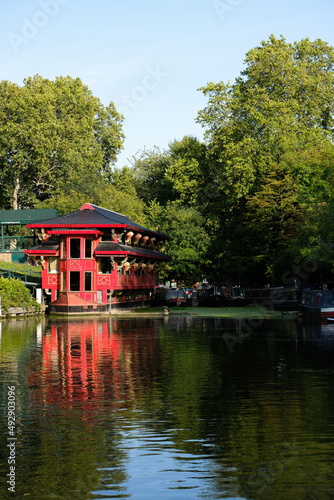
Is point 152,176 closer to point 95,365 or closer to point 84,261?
point 84,261

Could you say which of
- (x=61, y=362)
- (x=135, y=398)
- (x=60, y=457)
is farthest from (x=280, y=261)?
(x=60, y=457)

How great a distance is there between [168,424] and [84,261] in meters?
50.5

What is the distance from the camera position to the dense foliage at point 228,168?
72.4 m

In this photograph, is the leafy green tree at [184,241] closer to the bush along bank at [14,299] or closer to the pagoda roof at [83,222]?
the pagoda roof at [83,222]

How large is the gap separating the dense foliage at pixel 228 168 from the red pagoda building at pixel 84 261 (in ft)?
49.7

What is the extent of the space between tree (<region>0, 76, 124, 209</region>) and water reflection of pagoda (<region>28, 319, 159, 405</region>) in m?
64.6

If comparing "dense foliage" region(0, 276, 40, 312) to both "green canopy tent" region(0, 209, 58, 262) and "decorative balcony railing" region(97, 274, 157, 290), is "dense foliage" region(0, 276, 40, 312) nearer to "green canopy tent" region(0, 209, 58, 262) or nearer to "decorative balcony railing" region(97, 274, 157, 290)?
"decorative balcony railing" region(97, 274, 157, 290)

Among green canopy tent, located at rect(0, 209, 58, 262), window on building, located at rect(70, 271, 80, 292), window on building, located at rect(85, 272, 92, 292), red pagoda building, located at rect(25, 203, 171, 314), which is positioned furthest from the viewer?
green canopy tent, located at rect(0, 209, 58, 262)

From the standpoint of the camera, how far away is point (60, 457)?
11555mm

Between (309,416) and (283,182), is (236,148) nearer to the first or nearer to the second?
(283,182)

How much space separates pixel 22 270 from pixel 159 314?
22229 mm

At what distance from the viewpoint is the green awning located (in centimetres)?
8931

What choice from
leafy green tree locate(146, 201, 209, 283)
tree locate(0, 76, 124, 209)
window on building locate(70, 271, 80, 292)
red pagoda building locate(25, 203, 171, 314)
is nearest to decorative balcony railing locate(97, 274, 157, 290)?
red pagoda building locate(25, 203, 171, 314)

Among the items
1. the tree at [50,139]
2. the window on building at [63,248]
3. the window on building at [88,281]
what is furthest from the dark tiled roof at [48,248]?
the tree at [50,139]
